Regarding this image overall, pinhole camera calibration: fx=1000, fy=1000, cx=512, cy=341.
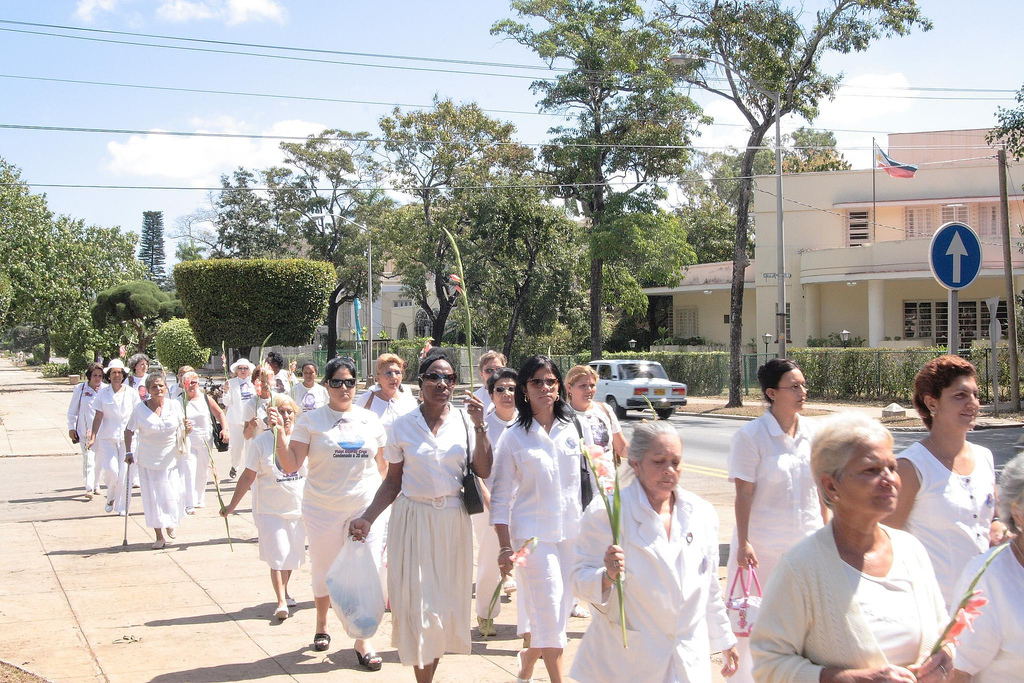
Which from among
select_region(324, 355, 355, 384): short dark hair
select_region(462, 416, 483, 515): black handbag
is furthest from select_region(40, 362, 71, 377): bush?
select_region(462, 416, 483, 515): black handbag

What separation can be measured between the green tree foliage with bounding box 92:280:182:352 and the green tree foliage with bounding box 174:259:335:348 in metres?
11.3

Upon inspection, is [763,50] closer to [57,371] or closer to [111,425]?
[111,425]

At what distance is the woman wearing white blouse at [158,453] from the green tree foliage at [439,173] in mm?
28172

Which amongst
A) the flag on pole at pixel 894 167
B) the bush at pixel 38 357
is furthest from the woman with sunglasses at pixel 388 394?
the bush at pixel 38 357

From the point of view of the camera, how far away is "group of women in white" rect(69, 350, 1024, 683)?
2.77 m

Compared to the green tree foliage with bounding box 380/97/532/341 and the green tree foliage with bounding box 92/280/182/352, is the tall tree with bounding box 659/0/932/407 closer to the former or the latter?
the green tree foliage with bounding box 380/97/532/341

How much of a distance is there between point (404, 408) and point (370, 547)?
2110 mm

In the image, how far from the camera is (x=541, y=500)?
553cm

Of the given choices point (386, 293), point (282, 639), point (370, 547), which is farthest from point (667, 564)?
point (386, 293)

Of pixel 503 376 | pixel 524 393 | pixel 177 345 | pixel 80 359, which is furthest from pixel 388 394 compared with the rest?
pixel 80 359

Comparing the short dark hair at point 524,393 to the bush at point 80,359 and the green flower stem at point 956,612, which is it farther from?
the bush at point 80,359

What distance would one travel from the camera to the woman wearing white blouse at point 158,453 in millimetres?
10445

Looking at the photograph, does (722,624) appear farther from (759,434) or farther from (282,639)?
(282,639)

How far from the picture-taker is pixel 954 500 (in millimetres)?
4105
